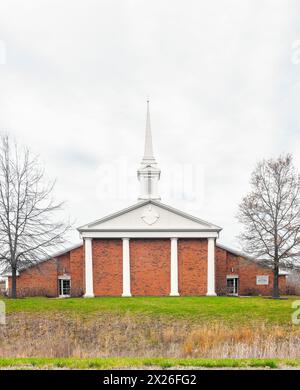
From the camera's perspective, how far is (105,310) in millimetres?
19250

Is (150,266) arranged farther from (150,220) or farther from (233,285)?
(233,285)

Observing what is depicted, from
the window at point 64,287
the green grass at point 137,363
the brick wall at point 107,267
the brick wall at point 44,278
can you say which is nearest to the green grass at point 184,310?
the brick wall at point 107,267

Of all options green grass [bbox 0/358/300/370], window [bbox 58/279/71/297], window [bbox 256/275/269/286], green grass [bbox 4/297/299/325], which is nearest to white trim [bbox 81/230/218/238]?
window [bbox 58/279/71/297]

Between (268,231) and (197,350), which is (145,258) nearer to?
(268,231)

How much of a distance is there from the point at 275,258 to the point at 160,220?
32.3 feet

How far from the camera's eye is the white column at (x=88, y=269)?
93.8 feet

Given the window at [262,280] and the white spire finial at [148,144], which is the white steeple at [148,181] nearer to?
the white spire finial at [148,144]

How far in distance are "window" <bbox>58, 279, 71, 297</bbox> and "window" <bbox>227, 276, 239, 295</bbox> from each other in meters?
14.5

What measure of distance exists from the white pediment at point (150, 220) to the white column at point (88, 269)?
136cm

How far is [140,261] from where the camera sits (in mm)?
29250

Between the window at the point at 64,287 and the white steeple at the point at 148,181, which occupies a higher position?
the white steeple at the point at 148,181

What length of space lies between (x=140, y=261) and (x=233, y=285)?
9.23 meters
